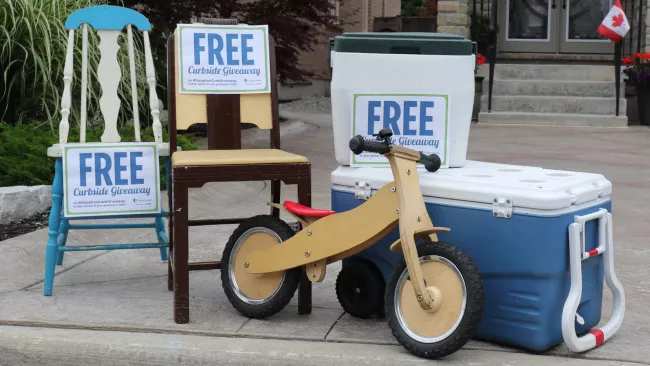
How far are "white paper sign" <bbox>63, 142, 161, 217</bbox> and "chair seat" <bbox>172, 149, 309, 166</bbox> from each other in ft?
1.13

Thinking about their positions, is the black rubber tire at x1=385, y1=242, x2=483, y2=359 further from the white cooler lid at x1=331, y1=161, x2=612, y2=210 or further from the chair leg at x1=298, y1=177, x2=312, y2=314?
the chair leg at x1=298, y1=177, x2=312, y2=314

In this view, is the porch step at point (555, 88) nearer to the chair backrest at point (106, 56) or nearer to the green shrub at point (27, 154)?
the green shrub at point (27, 154)

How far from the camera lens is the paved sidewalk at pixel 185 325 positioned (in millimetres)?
3404

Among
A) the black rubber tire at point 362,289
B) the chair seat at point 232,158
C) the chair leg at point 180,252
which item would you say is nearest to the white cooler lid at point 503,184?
the chair seat at point 232,158

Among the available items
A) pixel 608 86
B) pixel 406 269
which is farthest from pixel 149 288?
pixel 608 86

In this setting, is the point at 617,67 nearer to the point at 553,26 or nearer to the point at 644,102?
the point at 644,102

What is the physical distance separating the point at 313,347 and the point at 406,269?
0.47m

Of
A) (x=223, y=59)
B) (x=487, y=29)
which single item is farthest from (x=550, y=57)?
(x=223, y=59)

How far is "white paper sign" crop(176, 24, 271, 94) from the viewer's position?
14.3ft

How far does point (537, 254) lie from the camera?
326cm

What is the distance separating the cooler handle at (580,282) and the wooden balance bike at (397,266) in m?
0.35

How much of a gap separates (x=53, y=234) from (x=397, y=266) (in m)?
1.72

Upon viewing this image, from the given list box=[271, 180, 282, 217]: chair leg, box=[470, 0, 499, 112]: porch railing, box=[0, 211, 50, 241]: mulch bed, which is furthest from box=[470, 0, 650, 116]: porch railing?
box=[271, 180, 282, 217]: chair leg

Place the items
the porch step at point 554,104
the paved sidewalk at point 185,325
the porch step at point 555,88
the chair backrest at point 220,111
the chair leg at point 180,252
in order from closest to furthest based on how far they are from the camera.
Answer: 1. the paved sidewalk at point 185,325
2. the chair leg at point 180,252
3. the chair backrest at point 220,111
4. the porch step at point 554,104
5. the porch step at point 555,88
